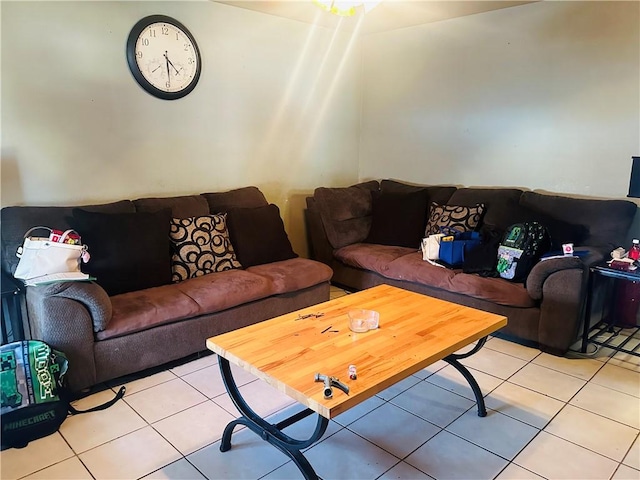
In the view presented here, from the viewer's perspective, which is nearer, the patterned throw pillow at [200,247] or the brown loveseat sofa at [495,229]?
the brown loveseat sofa at [495,229]

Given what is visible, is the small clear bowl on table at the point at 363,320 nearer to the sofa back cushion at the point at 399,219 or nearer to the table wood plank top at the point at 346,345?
the table wood plank top at the point at 346,345

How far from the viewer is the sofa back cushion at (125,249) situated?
2.65m

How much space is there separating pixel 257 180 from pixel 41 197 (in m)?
1.65

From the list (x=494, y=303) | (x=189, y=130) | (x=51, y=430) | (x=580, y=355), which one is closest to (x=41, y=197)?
(x=189, y=130)

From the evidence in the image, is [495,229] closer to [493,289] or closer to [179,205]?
[493,289]

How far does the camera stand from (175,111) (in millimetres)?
3391

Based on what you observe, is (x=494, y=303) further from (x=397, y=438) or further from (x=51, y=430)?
(x=51, y=430)

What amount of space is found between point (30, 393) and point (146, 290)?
33.2 inches

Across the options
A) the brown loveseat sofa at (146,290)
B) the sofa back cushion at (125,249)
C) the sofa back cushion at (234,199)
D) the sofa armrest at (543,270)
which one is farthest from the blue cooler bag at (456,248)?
the sofa back cushion at (125,249)

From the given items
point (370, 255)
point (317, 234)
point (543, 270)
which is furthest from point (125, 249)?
point (543, 270)

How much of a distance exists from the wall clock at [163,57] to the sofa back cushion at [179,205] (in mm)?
737

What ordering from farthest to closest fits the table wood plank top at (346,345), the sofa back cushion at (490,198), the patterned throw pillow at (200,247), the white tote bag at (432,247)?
the sofa back cushion at (490,198), the white tote bag at (432,247), the patterned throw pillow at (200,247), the table wood plank top at (346,345)

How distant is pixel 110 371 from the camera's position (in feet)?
7.85

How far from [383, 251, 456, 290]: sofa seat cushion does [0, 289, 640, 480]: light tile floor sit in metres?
0.70
